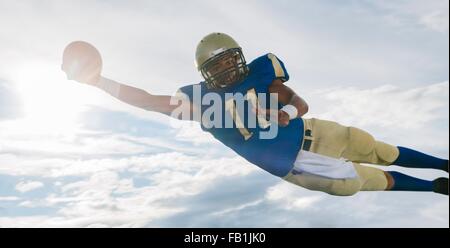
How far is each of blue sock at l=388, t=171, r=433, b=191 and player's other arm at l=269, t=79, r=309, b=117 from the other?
1141 millimetres

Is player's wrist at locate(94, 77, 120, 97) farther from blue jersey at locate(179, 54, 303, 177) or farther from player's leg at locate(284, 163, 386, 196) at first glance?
player's leg at locate(284, 163, 386, 196)

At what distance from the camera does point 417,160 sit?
4.60 meters

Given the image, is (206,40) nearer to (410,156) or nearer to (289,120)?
(289,120)

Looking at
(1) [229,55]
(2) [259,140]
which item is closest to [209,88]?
(1) [229,55]

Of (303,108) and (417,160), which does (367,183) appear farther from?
(303,108)

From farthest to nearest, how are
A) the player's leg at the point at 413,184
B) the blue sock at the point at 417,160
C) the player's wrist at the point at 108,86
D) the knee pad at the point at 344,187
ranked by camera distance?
the blue sock at the point at 417,160
the player's leg at the point at 413,184
the knee pad at the point at 344,187
the player's wrist at the point at 108,86

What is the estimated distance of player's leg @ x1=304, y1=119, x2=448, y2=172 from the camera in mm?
4504

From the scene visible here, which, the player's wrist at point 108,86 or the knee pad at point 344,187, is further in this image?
the knee pad at point 344,187

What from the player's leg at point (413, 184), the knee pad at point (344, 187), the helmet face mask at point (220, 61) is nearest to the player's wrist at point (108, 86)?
the helmet face mask at point (220, 61)

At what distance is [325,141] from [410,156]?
85 centimetres

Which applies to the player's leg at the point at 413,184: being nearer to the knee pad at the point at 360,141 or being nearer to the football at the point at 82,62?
the knee pad at the point at 360,141

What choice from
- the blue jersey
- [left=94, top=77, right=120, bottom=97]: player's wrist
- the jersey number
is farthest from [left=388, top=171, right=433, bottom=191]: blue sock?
[left=94, top=77, right=120, bottom=97]: player's wrist

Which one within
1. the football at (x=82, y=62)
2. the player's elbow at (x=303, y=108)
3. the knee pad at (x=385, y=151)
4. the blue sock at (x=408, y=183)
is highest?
the football at (x=82, y=62)

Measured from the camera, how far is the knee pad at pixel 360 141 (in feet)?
14.9
